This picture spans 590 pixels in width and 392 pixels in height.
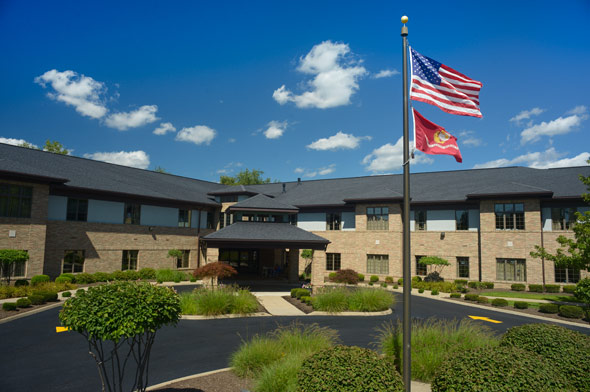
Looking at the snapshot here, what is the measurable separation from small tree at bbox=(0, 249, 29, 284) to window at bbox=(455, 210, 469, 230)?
32.8 meters

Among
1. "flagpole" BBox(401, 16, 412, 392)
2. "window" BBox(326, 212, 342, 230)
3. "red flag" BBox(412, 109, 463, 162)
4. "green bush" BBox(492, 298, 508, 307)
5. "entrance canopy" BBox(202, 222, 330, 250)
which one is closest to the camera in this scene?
"flagpole" BBox(401, 16, 412, 392)

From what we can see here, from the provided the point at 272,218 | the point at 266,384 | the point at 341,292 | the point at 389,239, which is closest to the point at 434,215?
the point at 389,239

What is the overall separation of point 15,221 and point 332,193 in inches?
1113

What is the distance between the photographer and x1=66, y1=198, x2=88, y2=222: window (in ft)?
89.7

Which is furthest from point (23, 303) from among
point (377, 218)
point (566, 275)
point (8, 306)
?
point (566, 275)

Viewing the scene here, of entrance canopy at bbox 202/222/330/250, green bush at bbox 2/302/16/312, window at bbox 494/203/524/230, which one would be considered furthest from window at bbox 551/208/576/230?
green bush at bbox 2/302/16/312

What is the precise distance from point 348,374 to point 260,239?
2061 cm

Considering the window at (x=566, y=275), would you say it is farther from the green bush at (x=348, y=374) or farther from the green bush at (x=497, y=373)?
the green bush at (x=348, y=374)

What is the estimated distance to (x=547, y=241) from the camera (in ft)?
93.3

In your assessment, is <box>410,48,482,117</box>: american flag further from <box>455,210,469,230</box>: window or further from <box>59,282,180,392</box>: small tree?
<box>455,210,469,230</box>: window

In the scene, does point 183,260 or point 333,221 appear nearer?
point 183,260

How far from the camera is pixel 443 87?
883 centimetres

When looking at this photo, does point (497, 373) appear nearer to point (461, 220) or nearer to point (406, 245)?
point (406, 245)

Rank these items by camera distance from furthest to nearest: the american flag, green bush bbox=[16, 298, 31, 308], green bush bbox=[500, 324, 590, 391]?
1. green bush bbox=[16, 298, 31, 308]
2. the american flag
3. green bush bbox=[500, 324, 590, 391]
